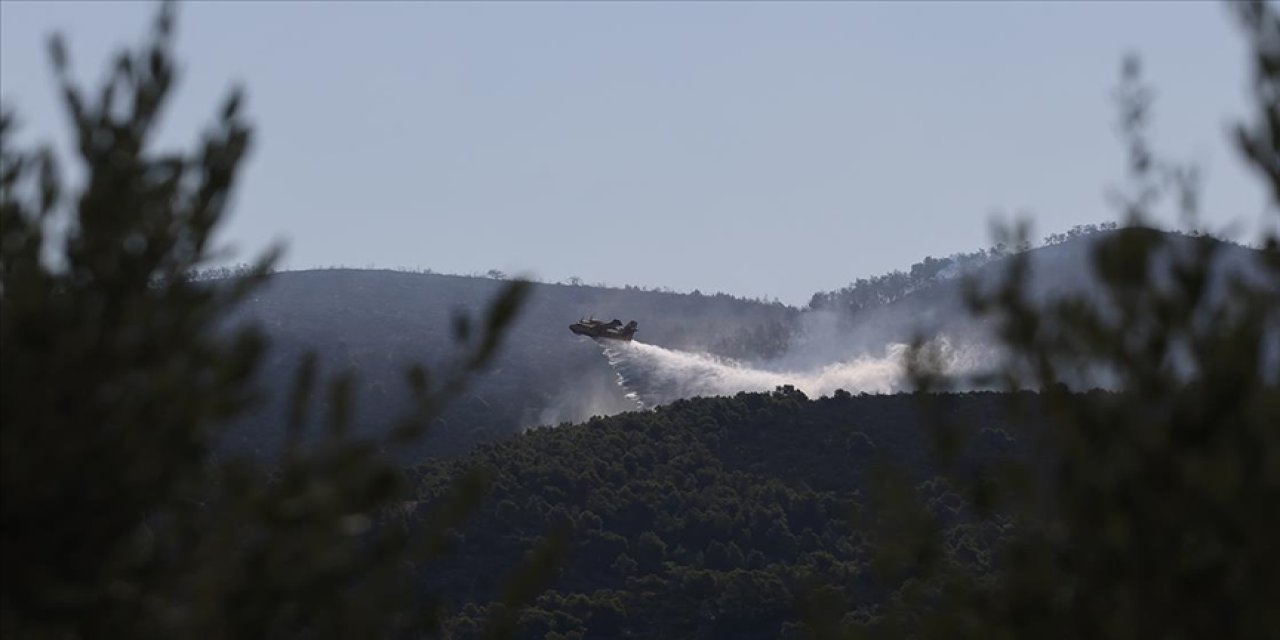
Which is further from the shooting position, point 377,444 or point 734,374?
point 734,374

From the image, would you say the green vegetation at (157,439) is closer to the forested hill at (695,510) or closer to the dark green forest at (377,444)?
the dark green forest at (377,444)

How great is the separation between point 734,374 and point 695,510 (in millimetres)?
50478

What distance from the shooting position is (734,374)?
479 feet

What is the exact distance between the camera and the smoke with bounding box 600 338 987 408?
135m

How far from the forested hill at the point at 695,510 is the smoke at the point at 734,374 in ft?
55.5

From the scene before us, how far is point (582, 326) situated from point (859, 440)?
1933 cm

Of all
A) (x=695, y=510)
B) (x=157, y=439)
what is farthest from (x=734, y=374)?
(x=157, y=439)

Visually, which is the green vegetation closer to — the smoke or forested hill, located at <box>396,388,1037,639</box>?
forested hill, located at <box>396,388,1037,639</box>

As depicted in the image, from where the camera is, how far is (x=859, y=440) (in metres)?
105

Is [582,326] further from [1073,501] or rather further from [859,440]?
[1073,501]

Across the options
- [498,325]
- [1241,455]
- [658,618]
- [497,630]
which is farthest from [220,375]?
[658,618]

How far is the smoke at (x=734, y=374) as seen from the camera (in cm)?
13525

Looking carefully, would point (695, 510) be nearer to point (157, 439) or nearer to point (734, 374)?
point (734, 374)

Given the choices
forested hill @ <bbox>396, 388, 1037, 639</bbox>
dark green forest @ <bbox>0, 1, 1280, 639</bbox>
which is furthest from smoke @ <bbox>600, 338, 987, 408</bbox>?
dark green forest @ <bbox>0, 1, 1280, 639</bbox>
